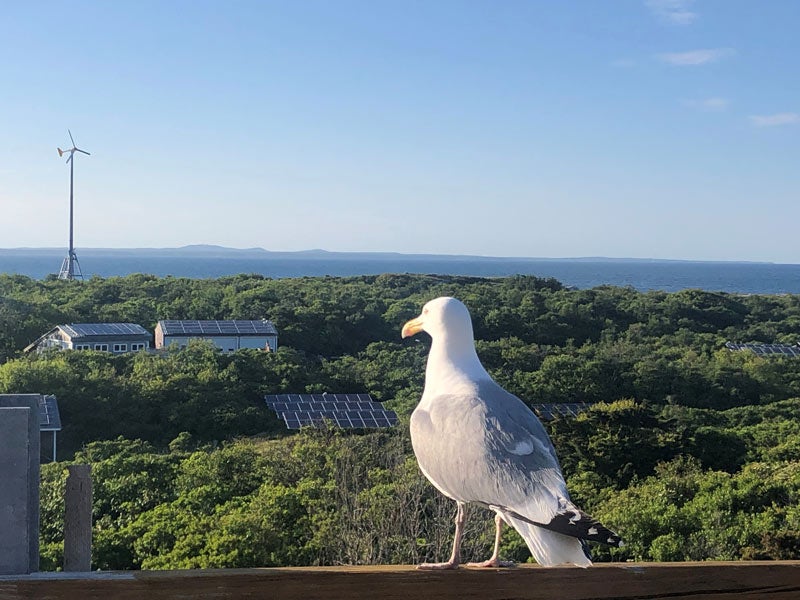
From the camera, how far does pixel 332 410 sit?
18406 millimetres

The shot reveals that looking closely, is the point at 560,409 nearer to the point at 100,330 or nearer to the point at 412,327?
the point at 100,330

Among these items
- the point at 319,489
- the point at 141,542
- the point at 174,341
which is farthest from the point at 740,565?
the point at 174,341

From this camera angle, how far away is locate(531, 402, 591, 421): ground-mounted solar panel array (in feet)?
52.6

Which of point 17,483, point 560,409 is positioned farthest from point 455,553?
point 560,409

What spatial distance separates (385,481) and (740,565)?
29.9 feet

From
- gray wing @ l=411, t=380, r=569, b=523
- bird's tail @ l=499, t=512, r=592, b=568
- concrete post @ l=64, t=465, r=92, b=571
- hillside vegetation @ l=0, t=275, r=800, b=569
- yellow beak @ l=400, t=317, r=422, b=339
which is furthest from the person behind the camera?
hillside vegetation @ l=0, t=275, r=800, b=569

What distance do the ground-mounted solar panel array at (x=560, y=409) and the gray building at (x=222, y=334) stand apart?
1015cm

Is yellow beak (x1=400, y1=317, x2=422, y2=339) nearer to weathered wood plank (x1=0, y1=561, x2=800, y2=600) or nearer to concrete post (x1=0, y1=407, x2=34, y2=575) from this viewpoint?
weathered wood plank (x1=0, y1=561, x2=800, y2=600)

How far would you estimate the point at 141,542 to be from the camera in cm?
841

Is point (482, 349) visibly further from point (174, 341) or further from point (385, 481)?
point (385, 481)

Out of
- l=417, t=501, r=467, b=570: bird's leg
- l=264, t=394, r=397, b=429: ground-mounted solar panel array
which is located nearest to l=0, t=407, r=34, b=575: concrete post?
l=417, t=501, r=467, b=570: bird's leg

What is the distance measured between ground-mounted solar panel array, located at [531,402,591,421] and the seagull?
13.7m

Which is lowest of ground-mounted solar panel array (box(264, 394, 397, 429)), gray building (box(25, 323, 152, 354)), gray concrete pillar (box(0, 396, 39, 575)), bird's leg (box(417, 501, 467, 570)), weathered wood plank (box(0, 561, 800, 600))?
ground-mounted solar panel array (box(264, 394, 397, 429))

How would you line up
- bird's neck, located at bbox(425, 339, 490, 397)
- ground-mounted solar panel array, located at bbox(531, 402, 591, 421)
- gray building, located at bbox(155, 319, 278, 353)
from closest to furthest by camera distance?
1. bird's neck, located at bbox(425, 339, 490, 397)
2. ground-mounted solar panel array, located at bbox(531, 402, 591, 421)
3. gray building, located at bbox(155, 319, 278, 353)
